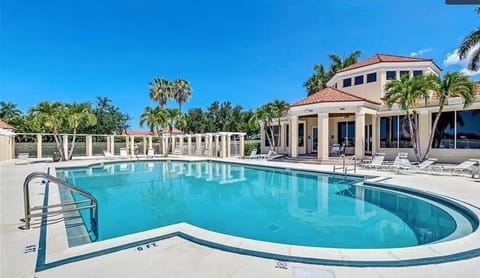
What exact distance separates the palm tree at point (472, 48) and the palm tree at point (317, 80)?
16.4 m

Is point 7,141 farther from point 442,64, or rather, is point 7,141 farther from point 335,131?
point 442,64

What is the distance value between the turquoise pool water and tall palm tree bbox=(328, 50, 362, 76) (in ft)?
75.6

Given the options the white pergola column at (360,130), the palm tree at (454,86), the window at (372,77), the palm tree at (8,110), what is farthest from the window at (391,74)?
the palm tree at (8,110)

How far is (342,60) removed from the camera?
33375 millimetres

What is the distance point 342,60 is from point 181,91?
2235cm

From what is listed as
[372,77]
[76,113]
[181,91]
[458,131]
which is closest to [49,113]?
[76,113]

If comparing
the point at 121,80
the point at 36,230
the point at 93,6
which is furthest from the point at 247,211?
the point at 121,80

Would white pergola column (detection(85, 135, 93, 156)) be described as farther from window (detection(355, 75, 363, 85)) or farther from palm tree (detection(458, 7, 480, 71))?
palm tree (detection(458, 7, 480, 71))

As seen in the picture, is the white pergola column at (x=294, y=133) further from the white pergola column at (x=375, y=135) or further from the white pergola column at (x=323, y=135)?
the white pergola column at (x=375, y=135)

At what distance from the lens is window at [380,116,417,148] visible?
1880 centimetres

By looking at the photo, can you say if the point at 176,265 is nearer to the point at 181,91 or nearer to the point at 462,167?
the point at 462,167

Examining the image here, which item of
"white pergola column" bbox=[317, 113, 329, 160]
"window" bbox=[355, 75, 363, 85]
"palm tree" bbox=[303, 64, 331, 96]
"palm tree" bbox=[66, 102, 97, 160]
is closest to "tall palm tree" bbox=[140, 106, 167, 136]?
"palm tree" bbox=[66, 102, 97, 160]

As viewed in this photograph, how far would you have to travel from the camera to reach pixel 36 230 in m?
5.53

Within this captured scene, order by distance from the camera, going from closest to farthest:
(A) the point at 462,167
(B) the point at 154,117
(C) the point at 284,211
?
(C) the point at 284,211 < (A) the point at 462,167 < (B) the point at 154,117
